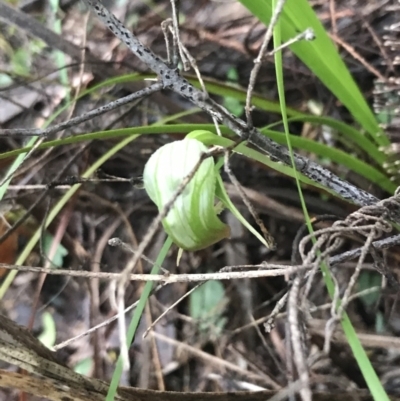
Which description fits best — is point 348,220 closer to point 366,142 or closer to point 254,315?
point 366,142

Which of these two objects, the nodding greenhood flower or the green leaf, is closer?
the nodding greenhood flower

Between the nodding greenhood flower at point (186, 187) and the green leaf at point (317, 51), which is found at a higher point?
the green leaf at point (317, 51)

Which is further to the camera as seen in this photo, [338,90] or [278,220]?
[278,220]

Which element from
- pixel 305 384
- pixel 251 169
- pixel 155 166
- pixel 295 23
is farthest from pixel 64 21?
pixel 305 384

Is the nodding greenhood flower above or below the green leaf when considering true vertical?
below

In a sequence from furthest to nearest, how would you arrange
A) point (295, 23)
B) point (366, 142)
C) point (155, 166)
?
point (366, 142) → point (295, 23) → point (155, 166)

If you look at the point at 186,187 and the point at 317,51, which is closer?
the point at 186,187

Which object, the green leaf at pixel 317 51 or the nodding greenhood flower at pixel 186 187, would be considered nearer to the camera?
the nodding greenhood flower at pixel 186 187

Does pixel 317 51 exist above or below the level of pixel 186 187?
above
